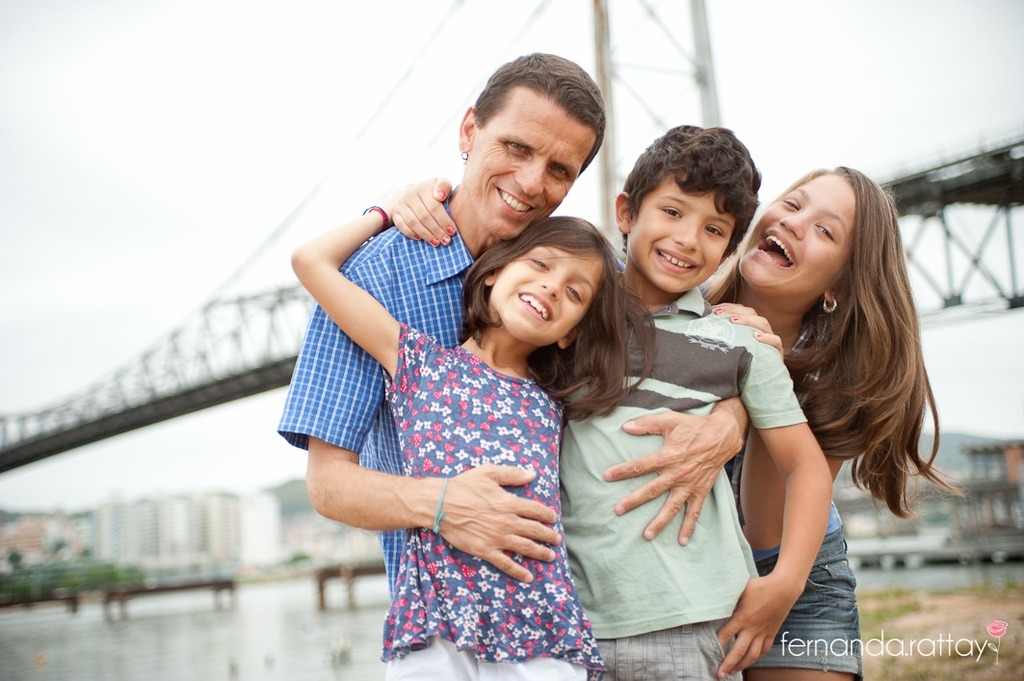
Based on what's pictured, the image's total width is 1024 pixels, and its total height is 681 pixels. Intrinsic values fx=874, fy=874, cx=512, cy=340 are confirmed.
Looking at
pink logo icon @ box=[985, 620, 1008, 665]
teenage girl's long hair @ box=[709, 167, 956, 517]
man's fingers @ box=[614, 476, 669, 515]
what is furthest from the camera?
pink logo icon @ box=[985, 620, 1008, 665]

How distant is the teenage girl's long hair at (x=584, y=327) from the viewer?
5.08 feet

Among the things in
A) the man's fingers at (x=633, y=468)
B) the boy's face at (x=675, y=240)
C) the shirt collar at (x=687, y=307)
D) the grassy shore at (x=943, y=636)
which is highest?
the boy's face at (x=675, y=240)

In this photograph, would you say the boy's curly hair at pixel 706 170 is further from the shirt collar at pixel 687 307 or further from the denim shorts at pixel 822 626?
the denim shorts at pixel 822 626

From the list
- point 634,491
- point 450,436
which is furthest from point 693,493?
point 450,436

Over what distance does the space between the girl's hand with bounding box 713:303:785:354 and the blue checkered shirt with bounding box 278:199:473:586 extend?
20.0 inches

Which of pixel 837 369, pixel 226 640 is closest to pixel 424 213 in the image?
pixel 837 369

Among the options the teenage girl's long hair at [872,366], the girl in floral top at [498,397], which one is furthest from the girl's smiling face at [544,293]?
the teenage girl's long hair at [872,366]

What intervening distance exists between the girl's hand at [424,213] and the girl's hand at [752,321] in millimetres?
560

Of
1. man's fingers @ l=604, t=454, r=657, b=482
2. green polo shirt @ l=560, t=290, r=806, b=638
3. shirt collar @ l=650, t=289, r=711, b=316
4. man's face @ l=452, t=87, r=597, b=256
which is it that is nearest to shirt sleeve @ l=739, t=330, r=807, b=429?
green polo shirt @ l=560, t=290, r=806, b=638

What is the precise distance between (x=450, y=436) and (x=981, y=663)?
24.5 feet

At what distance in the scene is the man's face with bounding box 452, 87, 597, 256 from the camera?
66.4 inches

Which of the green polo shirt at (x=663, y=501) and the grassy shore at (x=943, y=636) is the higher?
the green polo shirt at (x=663, y=501)

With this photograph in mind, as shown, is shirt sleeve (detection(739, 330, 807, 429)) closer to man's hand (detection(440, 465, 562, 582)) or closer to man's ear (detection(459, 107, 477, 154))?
man's hand (detection(440, 465, 562, 582))

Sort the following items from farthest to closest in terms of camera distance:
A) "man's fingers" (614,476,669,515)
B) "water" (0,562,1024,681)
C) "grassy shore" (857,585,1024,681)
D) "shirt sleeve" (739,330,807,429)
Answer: "water" (0,562,1024,681)
"grassy shore" (857,585,1024,681)
"shirt sleeve" (739,330,807,429)
"man's fingers" (614,476,669,515)
